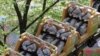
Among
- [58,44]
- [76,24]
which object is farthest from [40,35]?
[76,24]

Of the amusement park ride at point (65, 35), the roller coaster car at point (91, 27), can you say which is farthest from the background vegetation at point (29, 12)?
the roller coaster car at point (91, 27)

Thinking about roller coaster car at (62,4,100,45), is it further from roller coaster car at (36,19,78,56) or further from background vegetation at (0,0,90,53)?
background vegetation at (0,0,90,53)

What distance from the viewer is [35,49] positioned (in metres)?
11.2

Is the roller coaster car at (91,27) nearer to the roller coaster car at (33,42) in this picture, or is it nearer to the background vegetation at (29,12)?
the background vegetation at (29,12)

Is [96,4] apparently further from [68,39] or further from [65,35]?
[68,39]

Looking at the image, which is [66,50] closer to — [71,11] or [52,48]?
[52,48]

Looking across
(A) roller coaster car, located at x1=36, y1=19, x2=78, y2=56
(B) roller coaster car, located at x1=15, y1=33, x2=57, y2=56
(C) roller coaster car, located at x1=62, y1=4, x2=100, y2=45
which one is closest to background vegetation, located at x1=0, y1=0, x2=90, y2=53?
(C) roller coaster car, located at x1=62, y1=4, x2=100, y2=45

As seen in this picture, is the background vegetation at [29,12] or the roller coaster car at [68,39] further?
the background vegetation at [29,12]

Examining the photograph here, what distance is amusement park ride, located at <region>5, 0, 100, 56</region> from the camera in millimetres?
11219

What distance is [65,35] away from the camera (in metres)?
12.0

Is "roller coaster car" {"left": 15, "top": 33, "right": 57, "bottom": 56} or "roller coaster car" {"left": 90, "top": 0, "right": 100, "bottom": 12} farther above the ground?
"roller coaster car" {"left": 15, "top": 33, "right": 57, "bottom": 56}

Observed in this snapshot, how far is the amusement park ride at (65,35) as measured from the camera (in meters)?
11.2

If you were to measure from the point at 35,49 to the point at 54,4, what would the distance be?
11.3ft

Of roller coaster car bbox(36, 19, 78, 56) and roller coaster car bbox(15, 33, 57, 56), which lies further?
roller coaster car bbox(36, 19, 78, 56)
